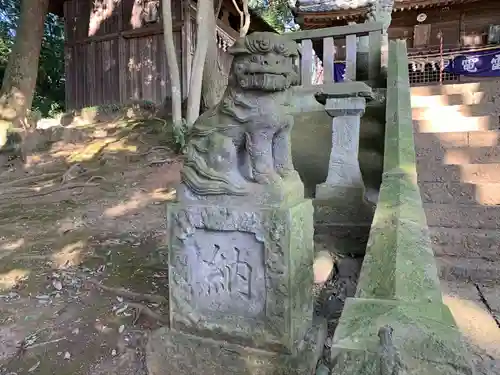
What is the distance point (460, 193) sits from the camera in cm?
383

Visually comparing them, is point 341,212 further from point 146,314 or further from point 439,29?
point 439,29

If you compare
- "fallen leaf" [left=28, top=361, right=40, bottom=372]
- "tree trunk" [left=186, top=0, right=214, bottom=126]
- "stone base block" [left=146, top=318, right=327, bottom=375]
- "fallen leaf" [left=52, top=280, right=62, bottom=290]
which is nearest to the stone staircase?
"stone base block" [left=146, top=318, right=327, bottom=375]

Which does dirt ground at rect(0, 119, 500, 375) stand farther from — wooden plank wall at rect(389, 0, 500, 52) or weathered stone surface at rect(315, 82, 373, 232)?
→ wooden plank wall at rect(389, 0, 500, 52)

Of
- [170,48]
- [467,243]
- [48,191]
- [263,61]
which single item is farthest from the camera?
[170,48]

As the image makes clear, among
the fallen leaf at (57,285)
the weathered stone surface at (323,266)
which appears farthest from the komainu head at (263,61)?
the fallen leaf at (57,285)

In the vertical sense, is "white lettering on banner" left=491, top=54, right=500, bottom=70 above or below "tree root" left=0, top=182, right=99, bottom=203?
above

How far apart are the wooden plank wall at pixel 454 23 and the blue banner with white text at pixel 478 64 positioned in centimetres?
100

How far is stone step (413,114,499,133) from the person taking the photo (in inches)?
186

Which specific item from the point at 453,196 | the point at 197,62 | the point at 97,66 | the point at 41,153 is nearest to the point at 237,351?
the point at 453,196

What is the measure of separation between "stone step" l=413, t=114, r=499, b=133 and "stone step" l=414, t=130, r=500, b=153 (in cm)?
20

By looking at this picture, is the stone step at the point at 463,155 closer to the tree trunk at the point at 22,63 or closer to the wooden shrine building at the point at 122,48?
the wooden shrine building at the point at 122,48

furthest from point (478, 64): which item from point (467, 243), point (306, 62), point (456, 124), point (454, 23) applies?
point (467, 243)

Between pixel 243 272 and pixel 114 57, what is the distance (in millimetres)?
11261

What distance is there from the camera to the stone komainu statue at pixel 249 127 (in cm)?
225
